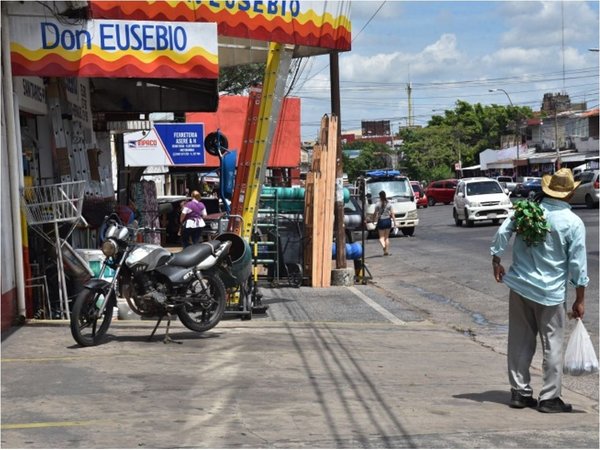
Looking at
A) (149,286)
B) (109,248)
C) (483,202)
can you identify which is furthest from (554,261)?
(483,202)

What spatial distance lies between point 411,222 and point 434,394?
2539 cm

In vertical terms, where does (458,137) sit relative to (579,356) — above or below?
above

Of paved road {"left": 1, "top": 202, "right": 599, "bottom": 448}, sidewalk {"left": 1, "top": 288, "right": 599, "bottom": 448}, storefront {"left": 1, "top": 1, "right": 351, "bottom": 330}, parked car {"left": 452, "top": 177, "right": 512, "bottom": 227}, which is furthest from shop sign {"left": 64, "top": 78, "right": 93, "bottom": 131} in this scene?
parked car {"left": 452, "top": 177, "right": 512, "bottom": 227}

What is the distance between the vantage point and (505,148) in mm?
97375

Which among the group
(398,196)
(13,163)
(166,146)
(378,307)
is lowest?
(378,307)

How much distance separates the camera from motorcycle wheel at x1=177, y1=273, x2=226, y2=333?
1029 cm

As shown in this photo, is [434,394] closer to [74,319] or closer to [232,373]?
[232,373]

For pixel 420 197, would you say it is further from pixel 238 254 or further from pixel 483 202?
pixel 238 254

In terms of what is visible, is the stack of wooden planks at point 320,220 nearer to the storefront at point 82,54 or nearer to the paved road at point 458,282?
the paved road at point 458,282

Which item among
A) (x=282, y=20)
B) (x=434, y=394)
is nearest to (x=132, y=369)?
(x=434, y=394)

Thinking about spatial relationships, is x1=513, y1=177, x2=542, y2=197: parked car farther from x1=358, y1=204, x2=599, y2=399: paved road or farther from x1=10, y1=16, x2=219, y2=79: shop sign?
x1=10, y1=16, x2=219, y2=79: shop sign

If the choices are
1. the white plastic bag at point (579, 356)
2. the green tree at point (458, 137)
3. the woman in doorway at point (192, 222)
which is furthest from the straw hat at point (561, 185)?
the green tree at point (458, 137)

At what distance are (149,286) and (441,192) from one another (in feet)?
179

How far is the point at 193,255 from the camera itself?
403 inches
